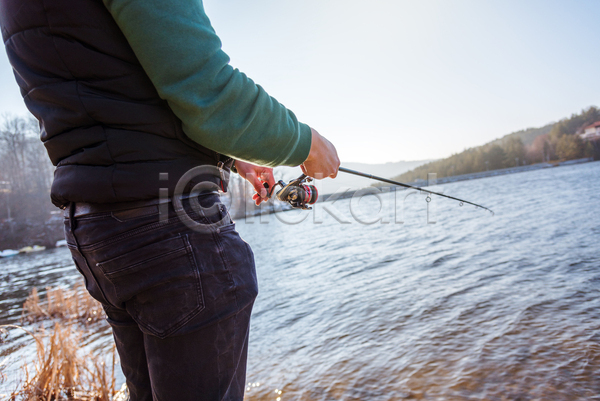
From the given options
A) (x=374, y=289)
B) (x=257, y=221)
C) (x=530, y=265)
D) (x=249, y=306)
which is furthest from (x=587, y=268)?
(x=257, y=221)

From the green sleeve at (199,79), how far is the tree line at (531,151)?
8587cm

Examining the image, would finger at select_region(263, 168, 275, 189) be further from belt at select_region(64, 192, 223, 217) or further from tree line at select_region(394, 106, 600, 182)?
tree line at select_region(394, 106, 600, 182)

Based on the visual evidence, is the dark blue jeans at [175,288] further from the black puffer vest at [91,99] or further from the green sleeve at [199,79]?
Answer: the green sleeve at [199,79]

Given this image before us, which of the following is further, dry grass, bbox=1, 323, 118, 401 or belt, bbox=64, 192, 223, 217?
dry grass, bbox=1, 323, 118, 401

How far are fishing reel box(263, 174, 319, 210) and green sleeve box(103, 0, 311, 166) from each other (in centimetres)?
113

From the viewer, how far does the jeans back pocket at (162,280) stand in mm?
975

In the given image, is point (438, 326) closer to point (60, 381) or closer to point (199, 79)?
point (60, 381)

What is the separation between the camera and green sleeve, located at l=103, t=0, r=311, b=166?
0.89 meters

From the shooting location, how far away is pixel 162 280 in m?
0.98

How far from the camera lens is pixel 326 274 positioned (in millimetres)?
8281

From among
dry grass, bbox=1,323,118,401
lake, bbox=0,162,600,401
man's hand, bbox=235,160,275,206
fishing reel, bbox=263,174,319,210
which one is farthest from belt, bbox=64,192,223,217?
lake, bbox=0,162,600,401

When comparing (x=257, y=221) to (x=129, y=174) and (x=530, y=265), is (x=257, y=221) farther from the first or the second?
(x=129, y=174)

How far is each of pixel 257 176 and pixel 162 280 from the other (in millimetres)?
939

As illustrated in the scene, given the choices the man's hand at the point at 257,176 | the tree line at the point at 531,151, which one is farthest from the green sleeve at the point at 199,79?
the tree line at the point at 531,151
